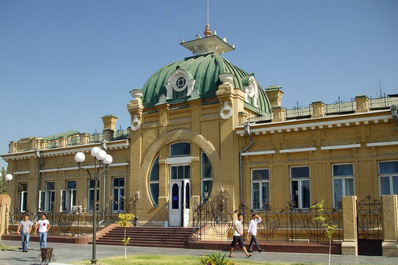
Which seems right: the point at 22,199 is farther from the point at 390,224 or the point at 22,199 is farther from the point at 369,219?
the point at 390,224

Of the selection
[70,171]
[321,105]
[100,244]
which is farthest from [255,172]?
[70,171]

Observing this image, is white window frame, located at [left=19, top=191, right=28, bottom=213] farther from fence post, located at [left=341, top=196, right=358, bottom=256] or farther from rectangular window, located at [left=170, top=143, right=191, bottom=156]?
fence post, located at [left=341, top=196, right=358, bottom=256]

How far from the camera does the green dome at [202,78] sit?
27719mm

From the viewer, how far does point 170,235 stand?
960 inches

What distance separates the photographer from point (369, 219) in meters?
21.4

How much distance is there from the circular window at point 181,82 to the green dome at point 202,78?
57cm

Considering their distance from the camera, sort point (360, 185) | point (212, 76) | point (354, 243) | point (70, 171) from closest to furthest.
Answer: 1. point (354, 243)
2. point (360, 185)
3. point (212, 76)
4. point (70, 171)

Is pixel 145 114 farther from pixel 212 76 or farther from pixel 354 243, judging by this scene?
pixel 354 243

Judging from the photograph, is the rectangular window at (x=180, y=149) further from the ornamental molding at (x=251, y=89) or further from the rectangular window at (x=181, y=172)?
the ornamental molding at (x=251, y=89)

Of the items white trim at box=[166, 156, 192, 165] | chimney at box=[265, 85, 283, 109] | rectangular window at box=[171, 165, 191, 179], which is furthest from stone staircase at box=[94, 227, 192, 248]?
chimney at box=[265, 85, 283, 109]

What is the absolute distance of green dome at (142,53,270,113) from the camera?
2772 cm

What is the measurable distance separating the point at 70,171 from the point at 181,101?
32.8ft

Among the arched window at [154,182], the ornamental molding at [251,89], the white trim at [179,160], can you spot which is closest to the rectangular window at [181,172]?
the white trim at [179,160]

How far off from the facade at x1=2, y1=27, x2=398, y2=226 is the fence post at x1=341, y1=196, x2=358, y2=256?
12.2ft
